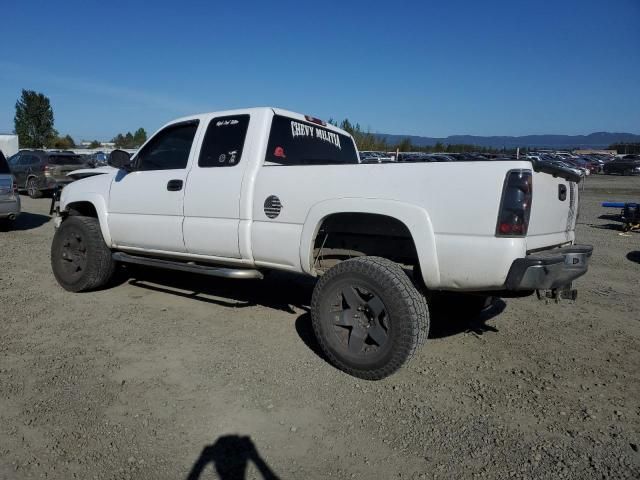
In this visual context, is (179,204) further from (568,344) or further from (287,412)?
(568,344)

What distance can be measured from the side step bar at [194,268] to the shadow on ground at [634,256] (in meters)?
6.58

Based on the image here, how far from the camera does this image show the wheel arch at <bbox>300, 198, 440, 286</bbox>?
3.34 meters

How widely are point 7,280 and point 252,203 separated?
4074 millimetres

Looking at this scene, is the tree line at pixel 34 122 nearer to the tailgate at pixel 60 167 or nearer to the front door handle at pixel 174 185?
the tailgate at pixel 60 167

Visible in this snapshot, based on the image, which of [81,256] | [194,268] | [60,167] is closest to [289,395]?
[194,268]

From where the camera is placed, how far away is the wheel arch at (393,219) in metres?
Answer: 3.34

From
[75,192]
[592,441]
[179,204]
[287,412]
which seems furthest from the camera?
[75,192]

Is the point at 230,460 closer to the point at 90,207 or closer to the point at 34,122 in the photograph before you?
the point at 90,207

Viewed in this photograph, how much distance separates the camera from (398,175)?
345 cm

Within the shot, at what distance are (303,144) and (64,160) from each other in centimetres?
1626

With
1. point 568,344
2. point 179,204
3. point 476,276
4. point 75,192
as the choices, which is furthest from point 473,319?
point 75,192

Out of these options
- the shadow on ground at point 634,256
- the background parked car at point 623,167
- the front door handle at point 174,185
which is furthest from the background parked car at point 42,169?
the background parked car at point 623,167

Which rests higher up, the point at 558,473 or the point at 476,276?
the point at 476,276

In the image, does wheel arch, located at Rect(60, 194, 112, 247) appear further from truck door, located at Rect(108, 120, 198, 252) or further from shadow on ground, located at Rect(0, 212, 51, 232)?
shadow on ground, located at Rect(0, 212, 51, 232)
